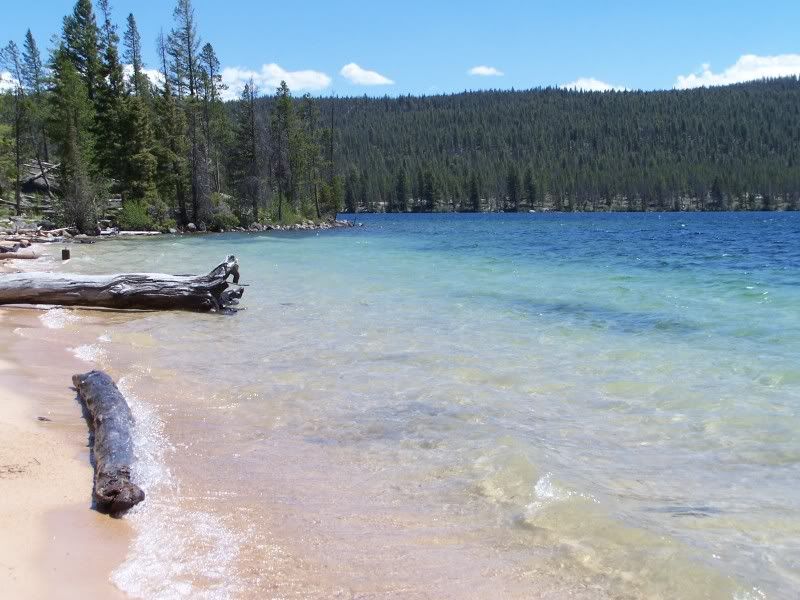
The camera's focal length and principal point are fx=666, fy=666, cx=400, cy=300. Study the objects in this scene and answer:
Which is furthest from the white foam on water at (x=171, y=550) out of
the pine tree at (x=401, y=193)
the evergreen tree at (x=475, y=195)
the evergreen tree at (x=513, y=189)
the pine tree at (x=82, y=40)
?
the evergreen tree at (x=513, y=189)

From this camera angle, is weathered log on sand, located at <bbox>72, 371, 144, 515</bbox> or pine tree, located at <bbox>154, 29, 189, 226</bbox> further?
pine tree, located at <bbox>154, 29, 189, 226</bbox>

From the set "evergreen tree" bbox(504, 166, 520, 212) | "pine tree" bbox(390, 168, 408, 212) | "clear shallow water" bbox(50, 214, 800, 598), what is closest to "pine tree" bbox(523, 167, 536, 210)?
"evergreen tree" bbox(504, 166, 520, 212)

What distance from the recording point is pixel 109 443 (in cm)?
499

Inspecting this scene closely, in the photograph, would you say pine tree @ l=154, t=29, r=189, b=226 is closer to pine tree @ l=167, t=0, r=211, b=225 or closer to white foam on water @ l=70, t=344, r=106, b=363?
pine tree @ l=167, t=0, r=211, b=225

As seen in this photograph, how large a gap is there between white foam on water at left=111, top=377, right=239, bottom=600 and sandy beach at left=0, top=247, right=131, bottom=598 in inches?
4.1

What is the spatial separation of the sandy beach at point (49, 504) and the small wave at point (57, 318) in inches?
153

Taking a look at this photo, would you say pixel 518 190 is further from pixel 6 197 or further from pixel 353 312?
pixel 353 312

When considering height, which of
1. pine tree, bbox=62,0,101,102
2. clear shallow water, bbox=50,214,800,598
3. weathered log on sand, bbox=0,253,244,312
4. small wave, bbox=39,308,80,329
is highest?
pine tree, bbox=62,0,101,102

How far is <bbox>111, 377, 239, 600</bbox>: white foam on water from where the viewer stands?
3.33 metres

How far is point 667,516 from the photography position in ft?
14.4

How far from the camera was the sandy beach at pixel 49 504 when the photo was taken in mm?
3319

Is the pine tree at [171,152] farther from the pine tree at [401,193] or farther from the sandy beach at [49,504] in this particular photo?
the pine tree at [401,193]

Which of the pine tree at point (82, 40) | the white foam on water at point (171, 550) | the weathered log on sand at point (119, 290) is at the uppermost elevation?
the pine tree at point (82, 40)

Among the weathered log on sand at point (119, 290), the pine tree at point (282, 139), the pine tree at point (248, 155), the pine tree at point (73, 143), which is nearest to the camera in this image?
the weathered log on sand at point (119, 290)
